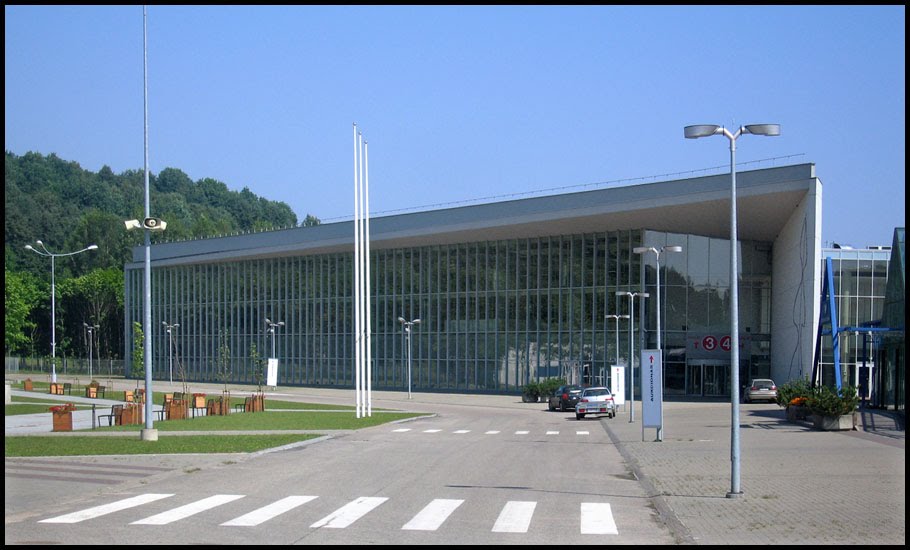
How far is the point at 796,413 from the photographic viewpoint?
42438 millimetres

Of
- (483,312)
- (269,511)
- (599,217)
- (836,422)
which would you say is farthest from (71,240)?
(269,511)

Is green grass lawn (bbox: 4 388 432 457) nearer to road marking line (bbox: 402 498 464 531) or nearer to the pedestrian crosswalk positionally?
the pedestrian crosswalk

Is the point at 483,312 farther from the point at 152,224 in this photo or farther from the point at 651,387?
the point at 152,224

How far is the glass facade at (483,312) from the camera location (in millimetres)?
73875

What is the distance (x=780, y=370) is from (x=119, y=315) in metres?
89.5

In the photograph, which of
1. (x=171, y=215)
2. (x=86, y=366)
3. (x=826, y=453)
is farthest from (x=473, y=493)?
(x=171, y=215)

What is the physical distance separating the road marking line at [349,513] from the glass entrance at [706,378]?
60.0m

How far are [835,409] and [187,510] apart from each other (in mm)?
28167

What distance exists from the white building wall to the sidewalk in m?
19.8

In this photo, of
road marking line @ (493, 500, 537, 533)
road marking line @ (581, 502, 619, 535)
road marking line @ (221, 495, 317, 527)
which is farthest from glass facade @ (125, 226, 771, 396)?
road marking line @ (221, 495, 317, 527)

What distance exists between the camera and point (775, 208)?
63.8m

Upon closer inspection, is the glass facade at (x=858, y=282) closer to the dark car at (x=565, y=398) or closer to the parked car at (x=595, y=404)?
the dark car at (x=565, y=398)

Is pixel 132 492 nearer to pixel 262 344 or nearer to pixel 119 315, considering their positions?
pixel 262 344

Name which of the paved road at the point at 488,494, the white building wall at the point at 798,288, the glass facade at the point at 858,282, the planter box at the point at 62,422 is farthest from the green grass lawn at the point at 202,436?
the glass facade at the point at 858,282
